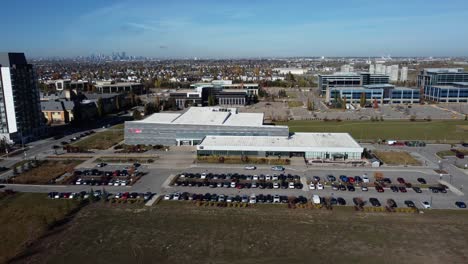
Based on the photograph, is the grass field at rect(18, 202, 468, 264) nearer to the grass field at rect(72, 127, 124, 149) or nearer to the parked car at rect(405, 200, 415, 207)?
the parked car at rect(405, 200, 415, 207)

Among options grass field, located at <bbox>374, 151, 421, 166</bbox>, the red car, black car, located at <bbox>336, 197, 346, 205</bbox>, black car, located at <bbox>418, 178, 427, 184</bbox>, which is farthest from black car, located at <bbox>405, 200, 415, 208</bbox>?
grass field, located at <bbox>374, 151, 421, 166</bbox>

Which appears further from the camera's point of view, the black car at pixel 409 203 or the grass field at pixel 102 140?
the grass field at pixel 102 140

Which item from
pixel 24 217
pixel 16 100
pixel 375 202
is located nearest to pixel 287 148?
pixel 375 202

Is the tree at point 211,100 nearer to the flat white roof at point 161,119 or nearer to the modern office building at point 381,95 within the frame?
the modern office building at point 381,95

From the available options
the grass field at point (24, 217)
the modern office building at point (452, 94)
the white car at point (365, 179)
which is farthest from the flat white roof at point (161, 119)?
the modern office building at point (452, 94)

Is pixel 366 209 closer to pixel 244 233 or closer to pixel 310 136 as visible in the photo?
pixel 244 233

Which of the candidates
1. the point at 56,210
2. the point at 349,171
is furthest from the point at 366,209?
the point at 56,210
